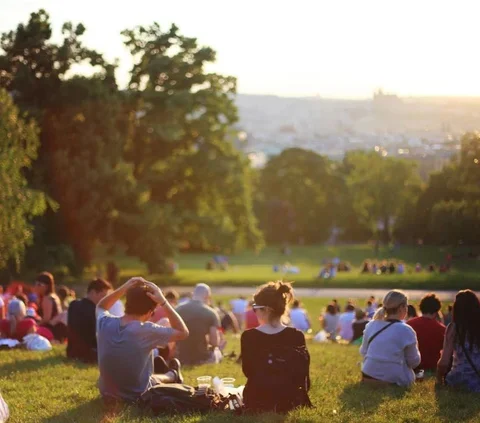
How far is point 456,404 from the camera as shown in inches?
323

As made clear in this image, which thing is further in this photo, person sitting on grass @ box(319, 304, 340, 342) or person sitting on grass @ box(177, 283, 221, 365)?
person sitting on grass @ box(319, 304, 340, 342)

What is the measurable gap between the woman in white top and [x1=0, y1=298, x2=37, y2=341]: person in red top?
6.20 metres

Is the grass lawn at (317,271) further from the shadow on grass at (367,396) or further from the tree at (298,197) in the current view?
the shadow on grass at (367,396)

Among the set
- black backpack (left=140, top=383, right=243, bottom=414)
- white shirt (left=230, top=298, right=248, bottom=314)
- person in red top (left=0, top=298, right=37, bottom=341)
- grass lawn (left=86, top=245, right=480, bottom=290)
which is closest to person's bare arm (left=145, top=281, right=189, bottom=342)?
black backpack (left=140, top=383, right=243, bottom=414)

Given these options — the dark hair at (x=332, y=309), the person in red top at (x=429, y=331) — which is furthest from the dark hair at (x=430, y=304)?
the dark hair at (x=332, y=309)

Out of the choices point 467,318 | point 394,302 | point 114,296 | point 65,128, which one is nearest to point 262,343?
point 114,296


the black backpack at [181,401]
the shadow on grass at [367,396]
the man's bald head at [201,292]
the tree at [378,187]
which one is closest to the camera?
the black backpack at [181,401]

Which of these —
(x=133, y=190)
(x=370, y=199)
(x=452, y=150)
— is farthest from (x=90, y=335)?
(x=370, y=199)

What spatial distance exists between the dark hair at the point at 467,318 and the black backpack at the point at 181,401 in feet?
8.21

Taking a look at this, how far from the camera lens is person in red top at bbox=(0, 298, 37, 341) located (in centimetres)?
1331

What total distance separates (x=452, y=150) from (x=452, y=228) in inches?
105

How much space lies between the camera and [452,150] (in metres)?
22.7

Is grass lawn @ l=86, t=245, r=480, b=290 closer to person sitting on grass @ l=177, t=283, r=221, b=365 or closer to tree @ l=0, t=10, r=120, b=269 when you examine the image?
tree @ l=0, t=10, r=120, b=269

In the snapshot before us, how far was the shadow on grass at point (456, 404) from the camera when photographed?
7.70 meters
